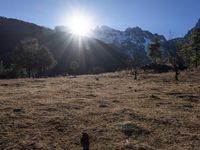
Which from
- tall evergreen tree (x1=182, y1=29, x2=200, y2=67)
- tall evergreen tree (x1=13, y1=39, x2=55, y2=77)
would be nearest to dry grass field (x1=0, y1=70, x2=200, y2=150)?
tall evergreen tree (x1=13, y1=39, x2=55, y2=77)

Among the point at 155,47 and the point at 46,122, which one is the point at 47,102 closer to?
the point at 46,122

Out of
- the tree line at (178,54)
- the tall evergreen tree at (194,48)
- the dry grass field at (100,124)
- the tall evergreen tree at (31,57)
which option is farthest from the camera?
the tall evergreen tree at (31,57)

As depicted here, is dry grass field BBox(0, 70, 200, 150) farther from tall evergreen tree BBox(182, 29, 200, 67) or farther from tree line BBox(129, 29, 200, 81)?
tall evergreen tree BBox(182, 29, 200, 67)

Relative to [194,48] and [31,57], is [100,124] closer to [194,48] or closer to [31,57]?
[31,57]

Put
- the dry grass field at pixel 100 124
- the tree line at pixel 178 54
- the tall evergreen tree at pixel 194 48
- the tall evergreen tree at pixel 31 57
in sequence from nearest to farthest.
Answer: the dry grass field at pixel 100 124
the tree line at pixel 178 54
the tall evergreen tree at pixel 194 48
the tall evergreen tree at pixel 31 57

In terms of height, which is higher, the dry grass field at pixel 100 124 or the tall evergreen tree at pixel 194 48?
the tall evergreen tree at pixel 194 48

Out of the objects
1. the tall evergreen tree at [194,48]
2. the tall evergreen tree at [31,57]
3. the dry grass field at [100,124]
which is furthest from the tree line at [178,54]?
the dry grass field at [100,124]

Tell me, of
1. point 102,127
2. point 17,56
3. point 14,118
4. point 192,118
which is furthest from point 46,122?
point 17,56

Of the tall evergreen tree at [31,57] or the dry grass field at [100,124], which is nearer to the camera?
the dry grass field at [100,124]

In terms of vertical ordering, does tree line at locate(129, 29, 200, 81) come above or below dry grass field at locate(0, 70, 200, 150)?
above

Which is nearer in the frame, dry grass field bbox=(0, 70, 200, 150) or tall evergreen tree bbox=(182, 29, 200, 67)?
dry grass field bbox=(0, 70, 200, 150)

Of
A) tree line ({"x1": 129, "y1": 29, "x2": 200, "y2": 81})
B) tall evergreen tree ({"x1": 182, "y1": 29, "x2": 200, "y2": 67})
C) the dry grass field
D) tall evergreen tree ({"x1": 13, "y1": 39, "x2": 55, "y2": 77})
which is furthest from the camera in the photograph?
tall evergreen tree ({"x1": 13, "y1": 39, "x2": 55, "y2": 77})

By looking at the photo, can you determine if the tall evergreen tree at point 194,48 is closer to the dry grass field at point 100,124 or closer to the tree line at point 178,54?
the tree line at point 178,54

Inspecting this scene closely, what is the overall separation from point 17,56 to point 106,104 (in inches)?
2789
